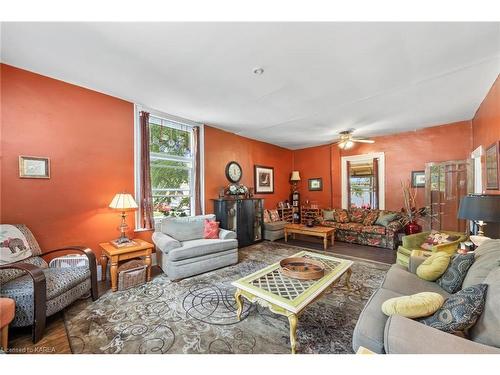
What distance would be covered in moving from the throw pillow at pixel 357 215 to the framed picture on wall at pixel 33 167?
578 cm

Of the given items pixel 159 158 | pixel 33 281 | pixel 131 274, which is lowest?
pixel 131 274

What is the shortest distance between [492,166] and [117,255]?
4.93 m

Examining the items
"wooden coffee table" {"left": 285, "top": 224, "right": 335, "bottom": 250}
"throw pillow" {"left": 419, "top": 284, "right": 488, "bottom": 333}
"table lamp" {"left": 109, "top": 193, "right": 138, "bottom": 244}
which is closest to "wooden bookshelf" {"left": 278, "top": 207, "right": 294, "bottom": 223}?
"wooden coffee table" {"left": 285, "top": 224, "right": 335, "bottom": 250}

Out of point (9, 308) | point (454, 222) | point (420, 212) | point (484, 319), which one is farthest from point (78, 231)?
point (454, 222)

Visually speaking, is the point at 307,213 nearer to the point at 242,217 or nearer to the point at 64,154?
the point at 242,217

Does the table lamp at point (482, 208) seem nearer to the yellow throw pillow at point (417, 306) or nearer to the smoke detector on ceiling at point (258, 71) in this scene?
the yellow throw pillow at point (417, 306)

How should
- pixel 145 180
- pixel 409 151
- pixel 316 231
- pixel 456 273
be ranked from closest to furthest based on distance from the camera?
pixel 456 273
pixel 145 180
pixel 316 231
pixel 409 151

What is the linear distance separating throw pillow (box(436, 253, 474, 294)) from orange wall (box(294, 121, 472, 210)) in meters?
3.65

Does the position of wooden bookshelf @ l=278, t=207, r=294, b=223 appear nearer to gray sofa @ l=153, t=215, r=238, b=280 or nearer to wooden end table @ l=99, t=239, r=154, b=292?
gray sofa @ l=153, t=215, r=238, b=280

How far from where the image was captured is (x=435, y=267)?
1.78m

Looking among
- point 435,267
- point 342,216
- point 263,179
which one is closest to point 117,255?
point 435,267

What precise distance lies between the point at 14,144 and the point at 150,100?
1657 millimetres

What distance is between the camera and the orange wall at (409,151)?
163 inches

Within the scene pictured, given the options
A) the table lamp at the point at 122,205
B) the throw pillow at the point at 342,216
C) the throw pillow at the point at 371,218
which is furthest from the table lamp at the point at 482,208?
the table lamp at the point at 122,205
